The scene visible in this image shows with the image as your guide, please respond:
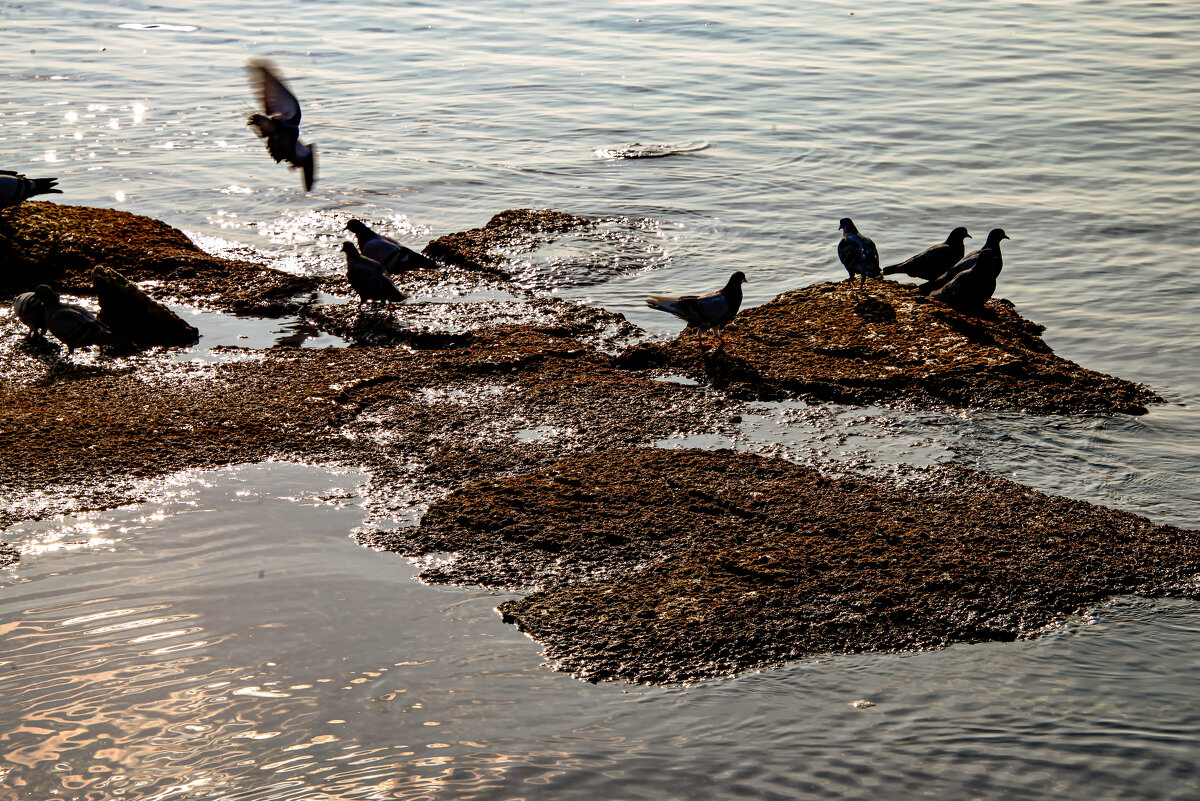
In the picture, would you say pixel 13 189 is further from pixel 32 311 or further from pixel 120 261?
pixel 32 311

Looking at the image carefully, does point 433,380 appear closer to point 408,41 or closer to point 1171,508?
point 1171,508

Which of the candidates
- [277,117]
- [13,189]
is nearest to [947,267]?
[277,117]

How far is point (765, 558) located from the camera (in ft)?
17.7

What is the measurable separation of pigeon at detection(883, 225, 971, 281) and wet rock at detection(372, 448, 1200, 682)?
153 inches

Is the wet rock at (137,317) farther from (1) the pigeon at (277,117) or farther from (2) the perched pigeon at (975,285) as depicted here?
(2) the perched pigeon at (975,285)

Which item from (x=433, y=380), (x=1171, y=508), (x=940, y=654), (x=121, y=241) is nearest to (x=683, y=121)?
(x=121, y=241)

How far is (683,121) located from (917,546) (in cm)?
1209

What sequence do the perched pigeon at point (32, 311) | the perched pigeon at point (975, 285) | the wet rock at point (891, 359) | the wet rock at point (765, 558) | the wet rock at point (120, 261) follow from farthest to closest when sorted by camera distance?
1. the wet rock at point (120, 261)
2. the perched pigeon at point (975, 285)
3. the perched pigeon at point (32, 311)
4. the wet rock at point (891, 359)
5. the wet rock at point (765, 558)

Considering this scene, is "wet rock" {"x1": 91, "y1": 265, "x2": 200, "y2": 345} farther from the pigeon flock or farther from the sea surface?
the sea surface

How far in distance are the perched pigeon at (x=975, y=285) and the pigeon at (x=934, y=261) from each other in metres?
Result: 0.83

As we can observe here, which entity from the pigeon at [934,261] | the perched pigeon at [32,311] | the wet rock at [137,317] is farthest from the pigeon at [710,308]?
the perched pigeon at [32,311]

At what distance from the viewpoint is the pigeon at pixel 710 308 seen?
819 cm

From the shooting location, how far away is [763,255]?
11.1 m

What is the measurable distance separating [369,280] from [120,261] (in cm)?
264
